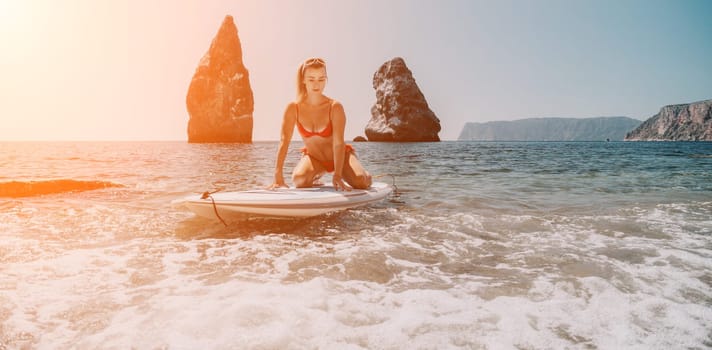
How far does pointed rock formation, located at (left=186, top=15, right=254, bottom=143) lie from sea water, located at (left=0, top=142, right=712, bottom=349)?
111981 mm

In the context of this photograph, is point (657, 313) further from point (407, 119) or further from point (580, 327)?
point (407, 119)

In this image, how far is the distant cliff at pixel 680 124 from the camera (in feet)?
512

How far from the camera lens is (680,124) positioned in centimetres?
16462

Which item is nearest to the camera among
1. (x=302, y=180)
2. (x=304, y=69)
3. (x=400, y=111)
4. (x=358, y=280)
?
(x=358, y=280)

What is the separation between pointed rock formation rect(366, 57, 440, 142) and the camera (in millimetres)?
103062

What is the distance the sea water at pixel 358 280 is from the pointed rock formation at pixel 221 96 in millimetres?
A: 111981

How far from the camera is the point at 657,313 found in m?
2.85

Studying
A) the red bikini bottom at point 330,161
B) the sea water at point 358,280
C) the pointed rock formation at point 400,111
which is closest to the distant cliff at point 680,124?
the pointed rock formation at point 400,111

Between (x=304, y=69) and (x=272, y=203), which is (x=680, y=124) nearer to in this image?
(x=304, y=69)

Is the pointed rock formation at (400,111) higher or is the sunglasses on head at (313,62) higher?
the pointed rock formation at (400,111)

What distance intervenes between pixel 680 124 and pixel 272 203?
215543mm

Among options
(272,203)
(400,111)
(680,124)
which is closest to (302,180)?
(272,203)

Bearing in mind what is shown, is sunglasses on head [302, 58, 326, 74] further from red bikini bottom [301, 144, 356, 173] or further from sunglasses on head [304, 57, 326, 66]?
red bikini bottom [301, 144, 356, 173]

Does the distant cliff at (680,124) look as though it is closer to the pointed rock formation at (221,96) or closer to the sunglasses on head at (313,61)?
the pointed rock formation at (221,96)
